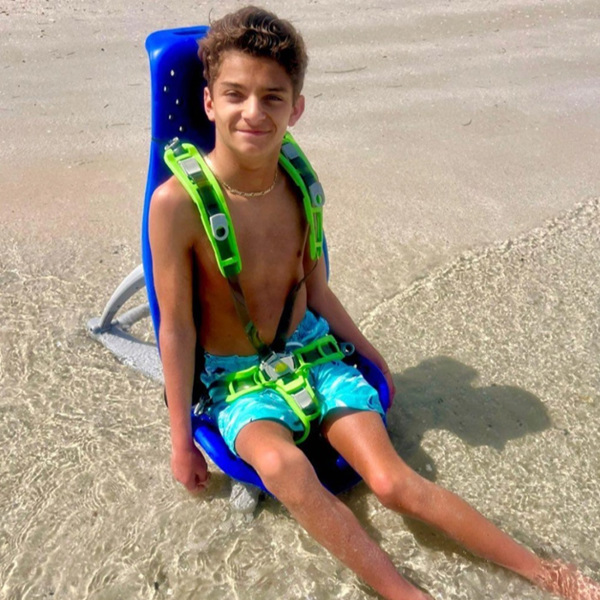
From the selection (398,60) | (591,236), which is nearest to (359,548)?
(591,236)

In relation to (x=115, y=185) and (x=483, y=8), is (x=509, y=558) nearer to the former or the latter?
(x=115, y=185)

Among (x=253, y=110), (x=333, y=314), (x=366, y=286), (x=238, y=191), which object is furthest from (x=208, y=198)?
(x=366, y=286)

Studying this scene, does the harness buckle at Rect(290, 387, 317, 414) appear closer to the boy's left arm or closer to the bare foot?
the boy's left arm

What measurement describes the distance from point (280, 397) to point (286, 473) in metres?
0.31

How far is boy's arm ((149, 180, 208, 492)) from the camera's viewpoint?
1955mm

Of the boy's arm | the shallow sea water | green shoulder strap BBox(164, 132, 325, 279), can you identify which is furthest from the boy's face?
the shallow sea water

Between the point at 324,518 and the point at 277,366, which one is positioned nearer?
the point at 324,518

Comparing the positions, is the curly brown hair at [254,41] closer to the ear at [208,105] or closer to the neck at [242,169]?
the ear at [208,105]

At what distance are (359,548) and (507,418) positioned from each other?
2.73ft

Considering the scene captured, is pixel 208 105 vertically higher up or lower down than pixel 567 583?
higher up

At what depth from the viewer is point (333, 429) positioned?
6.85ft

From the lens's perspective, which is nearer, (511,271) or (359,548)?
(359,548)

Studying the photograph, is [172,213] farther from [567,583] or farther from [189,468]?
[567,583]

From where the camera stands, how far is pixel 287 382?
2156 mm
